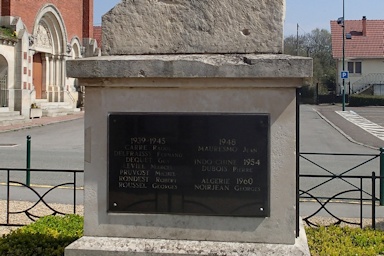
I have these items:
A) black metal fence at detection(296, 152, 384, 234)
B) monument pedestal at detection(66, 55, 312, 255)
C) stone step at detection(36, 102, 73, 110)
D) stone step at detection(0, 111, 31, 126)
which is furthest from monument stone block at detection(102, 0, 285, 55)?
stone step at detection(36, 102, 73, 110)

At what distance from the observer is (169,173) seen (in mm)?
3826

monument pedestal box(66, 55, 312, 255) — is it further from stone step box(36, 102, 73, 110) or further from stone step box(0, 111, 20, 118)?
stone step box(36, 102, 73, 110)

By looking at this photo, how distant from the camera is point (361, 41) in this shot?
59438 mm

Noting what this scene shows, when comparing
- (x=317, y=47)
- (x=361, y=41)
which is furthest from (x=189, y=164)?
(x=317, y=47)

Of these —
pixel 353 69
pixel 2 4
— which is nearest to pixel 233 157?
pixel 2 4

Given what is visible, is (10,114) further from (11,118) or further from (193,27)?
(193,27)

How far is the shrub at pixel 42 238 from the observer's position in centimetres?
444

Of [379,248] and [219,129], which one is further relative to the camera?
[379,248]

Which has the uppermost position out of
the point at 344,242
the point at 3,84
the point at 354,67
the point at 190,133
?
the point at 354,67

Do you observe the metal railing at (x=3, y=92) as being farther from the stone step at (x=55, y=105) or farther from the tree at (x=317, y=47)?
the tree at (x=317, y=47)

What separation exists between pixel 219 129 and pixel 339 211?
517 centimetres

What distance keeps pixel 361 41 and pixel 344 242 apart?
5911 cm

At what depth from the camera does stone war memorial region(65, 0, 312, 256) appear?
3.71 meters

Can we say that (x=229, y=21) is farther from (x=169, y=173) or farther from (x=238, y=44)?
(x=169, y=173)
